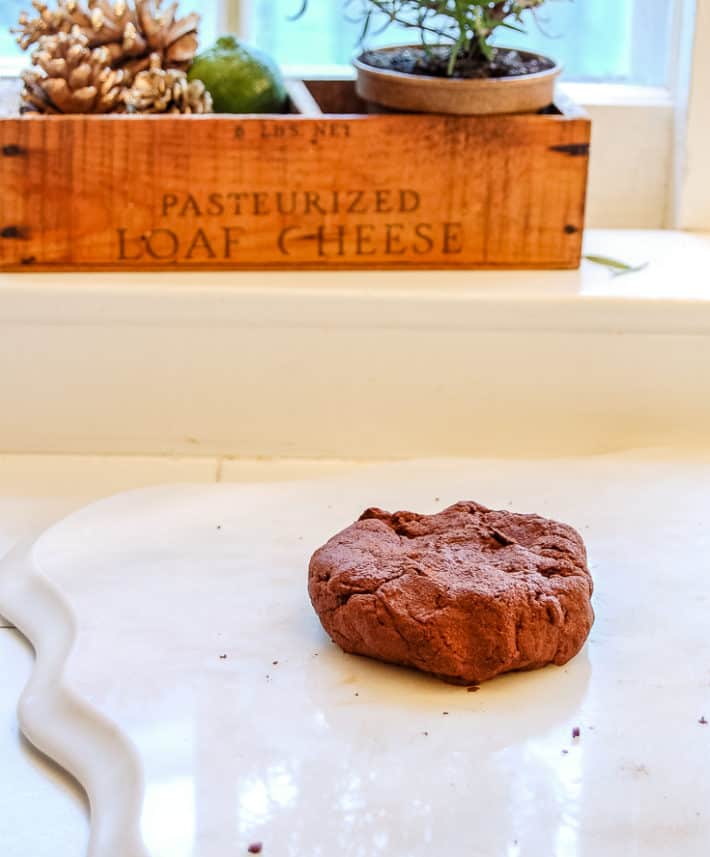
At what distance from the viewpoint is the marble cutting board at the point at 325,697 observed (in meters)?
0.76

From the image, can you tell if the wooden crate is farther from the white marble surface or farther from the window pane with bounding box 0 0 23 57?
the window pane with bounding box 0 0 23 57

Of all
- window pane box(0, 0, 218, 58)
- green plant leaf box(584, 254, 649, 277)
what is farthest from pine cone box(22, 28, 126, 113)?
green plant leaf box(584, 254, 649, 277)

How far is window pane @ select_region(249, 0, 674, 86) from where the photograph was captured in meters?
1.52

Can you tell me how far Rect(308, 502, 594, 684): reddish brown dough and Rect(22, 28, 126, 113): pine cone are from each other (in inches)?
20.0

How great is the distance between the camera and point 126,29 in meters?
1.27

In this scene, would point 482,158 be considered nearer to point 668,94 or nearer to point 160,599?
point 668,94

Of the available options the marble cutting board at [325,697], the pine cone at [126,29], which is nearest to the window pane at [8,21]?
the pine cone at [126,29]

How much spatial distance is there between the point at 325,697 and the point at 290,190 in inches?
21.3

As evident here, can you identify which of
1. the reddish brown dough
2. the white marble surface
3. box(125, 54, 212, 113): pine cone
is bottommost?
the white marble surface

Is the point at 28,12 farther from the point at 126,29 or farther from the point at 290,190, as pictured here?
the point at 290,190

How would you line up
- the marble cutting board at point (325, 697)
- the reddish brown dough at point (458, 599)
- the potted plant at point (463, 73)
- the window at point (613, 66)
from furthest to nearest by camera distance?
the window at point (613, 66) → the potted plant at point (463, 73) → the reddish brown dough at point (458, 599) → the marble cutting board at point (325, 697)

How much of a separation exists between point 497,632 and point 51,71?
0.68 m

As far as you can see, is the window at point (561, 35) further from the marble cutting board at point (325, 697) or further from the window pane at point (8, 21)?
the marble cutting board at point (325, 697)

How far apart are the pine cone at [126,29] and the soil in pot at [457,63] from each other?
0.17m
